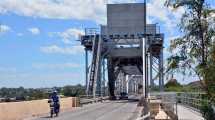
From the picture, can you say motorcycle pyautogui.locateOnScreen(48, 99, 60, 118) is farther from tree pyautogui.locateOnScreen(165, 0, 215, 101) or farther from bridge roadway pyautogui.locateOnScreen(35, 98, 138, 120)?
tree pyautogui.locateOnScreen(165, 0, 215, 101)

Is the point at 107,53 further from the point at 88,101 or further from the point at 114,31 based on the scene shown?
the point at 88,101

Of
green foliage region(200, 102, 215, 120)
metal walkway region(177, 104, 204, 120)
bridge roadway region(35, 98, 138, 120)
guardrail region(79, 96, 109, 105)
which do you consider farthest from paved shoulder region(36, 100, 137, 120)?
green foliage region(200, 102, 215, 120)

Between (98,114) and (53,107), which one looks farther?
(98,114)

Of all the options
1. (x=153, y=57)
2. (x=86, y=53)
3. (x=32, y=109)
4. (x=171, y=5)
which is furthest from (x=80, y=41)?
(x=171, y=5)

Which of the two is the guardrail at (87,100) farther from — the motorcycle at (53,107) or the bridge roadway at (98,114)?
the motorcycle at (53,107)

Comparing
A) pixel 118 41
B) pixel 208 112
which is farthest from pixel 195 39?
pixel 118 41

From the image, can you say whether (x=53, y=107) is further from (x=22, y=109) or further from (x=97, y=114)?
(x=97, y=114)

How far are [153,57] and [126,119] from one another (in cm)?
6257

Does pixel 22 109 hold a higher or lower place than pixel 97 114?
higher

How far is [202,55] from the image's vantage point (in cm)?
1653

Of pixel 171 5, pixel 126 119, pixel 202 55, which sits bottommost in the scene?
pixel 126 119

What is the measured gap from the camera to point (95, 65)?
92125 millimetres

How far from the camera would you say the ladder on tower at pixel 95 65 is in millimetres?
87600

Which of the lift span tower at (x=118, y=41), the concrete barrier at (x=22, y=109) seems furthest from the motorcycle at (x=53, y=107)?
the lift span tower at (x=118, y=41)
